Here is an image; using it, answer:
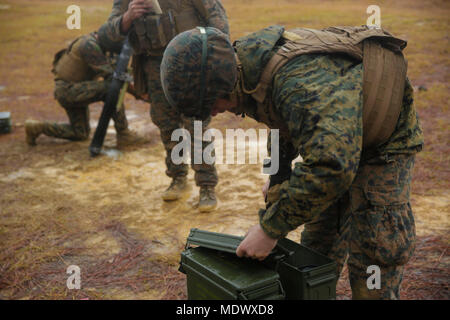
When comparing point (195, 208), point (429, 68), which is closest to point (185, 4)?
point (195, 208)

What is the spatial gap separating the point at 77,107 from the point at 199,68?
4.71 metres

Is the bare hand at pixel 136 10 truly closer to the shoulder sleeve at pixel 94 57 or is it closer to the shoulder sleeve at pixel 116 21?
the shoulder sleeve at pixel 116 21

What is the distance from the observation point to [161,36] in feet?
12.4

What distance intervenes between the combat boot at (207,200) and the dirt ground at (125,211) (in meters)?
0.09

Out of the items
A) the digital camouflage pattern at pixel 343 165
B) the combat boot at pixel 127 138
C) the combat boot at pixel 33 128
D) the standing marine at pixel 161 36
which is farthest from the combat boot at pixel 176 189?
the combat boot at pixel 33 128

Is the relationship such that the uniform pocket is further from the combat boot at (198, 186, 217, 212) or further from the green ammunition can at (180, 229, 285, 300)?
the combat boot at (198, 186, 217, 212)

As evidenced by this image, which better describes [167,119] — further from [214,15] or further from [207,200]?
[214,15]

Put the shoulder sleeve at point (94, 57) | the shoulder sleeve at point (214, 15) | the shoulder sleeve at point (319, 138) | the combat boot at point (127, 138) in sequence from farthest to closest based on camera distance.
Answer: the combat boot at point (127, 138), the shoulder sleeve at point (94, 57), the shoulder sleeve at point (214, 15), the shoulder sleeve at point (319, 138)

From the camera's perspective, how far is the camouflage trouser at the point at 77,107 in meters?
5.78

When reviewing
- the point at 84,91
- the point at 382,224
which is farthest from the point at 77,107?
the point at 382,224

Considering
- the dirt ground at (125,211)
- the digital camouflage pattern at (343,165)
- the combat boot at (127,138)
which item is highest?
the digital camouflage pattern at (343,165)

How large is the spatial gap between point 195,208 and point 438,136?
352 cm

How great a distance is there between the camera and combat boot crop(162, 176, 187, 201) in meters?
4.35

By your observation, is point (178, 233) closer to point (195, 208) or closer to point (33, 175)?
point (195, 208)
